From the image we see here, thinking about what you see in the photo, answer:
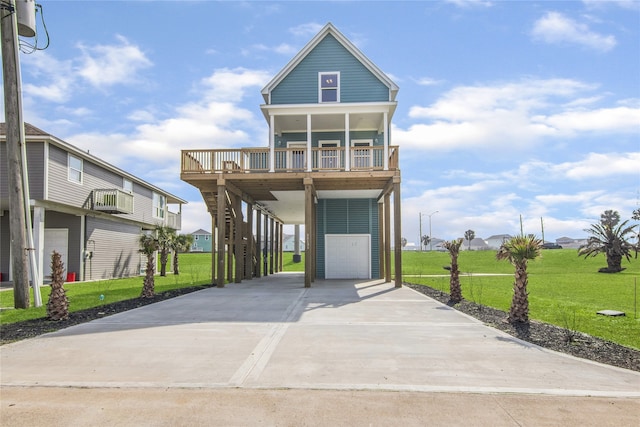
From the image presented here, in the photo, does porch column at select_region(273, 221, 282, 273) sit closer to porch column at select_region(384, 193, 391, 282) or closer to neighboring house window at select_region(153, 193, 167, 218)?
neighboring house window at select_region(153, 193, 167, 218)

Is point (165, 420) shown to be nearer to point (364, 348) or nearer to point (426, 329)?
point (364, 348)

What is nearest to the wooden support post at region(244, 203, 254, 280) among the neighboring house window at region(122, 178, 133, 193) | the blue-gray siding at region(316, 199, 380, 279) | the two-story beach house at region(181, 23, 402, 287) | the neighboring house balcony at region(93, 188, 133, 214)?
the two-story beach house at region(181, 23, 402, 287)

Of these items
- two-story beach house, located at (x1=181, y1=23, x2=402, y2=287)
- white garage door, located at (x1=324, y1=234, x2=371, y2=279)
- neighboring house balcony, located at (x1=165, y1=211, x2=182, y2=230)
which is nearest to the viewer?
two-story beach house, located at (x1=181, y1=23, x2=402, y2=287)

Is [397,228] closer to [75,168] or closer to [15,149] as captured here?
[15,149]

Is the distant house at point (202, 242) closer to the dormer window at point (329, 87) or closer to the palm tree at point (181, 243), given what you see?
the palm tree at point (181, 243)

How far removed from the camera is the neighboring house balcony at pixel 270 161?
55.6 feet

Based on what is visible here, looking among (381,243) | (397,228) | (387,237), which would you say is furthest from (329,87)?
(397,228)

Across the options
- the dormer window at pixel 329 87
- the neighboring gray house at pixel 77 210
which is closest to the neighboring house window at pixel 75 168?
the neighboring gray house at pixel 77 210

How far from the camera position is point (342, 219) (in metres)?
21.6

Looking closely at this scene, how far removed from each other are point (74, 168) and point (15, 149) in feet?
35.6

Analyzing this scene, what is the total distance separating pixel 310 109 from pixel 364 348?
12848mm

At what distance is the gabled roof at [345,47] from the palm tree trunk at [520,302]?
40.5 feet

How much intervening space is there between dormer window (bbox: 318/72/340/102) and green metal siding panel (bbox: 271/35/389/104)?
0.58 feet

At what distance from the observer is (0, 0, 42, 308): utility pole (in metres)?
11.6
